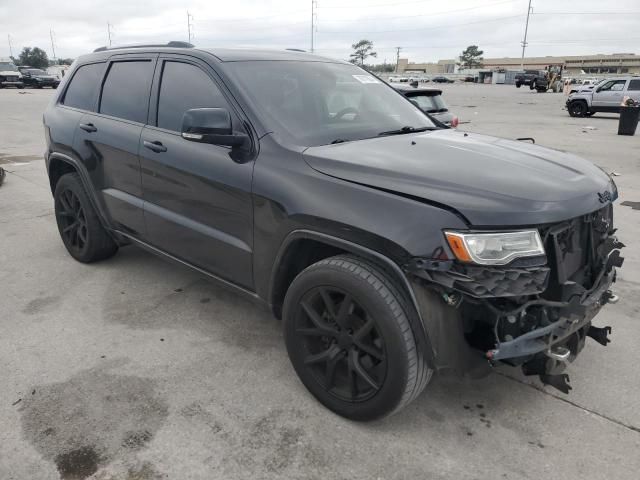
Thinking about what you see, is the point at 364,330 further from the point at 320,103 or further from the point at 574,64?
the point at 574,64

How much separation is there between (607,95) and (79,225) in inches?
847

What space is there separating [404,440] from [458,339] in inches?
24.6

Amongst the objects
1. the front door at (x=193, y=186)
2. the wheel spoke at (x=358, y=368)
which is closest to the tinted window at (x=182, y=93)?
the front door at (x=193, y=186)

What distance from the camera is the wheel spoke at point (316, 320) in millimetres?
2543

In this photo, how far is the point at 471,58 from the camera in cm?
12094

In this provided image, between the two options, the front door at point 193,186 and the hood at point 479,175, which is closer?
the hood at point 479,175

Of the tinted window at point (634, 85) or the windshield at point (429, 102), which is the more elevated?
the tinted window at point (634, 85)

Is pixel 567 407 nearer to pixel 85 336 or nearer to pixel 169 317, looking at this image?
pixel 169 317

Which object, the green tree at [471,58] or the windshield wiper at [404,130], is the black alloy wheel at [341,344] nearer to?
the windshield wiper at [404,130]

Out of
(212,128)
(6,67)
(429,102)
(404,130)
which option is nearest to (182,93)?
(212,128)

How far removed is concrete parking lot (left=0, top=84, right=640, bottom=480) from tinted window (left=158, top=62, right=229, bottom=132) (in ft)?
4.56

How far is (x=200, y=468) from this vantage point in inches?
90.7

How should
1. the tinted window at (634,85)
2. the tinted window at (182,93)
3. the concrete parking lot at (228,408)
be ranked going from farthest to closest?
the tinted window at (634,85) < the tinted window at (182,93) < the concrete parking lot at (228,408)

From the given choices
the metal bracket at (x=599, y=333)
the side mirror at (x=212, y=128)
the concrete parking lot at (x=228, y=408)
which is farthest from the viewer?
the metal bracket at (x=599, y=333)
